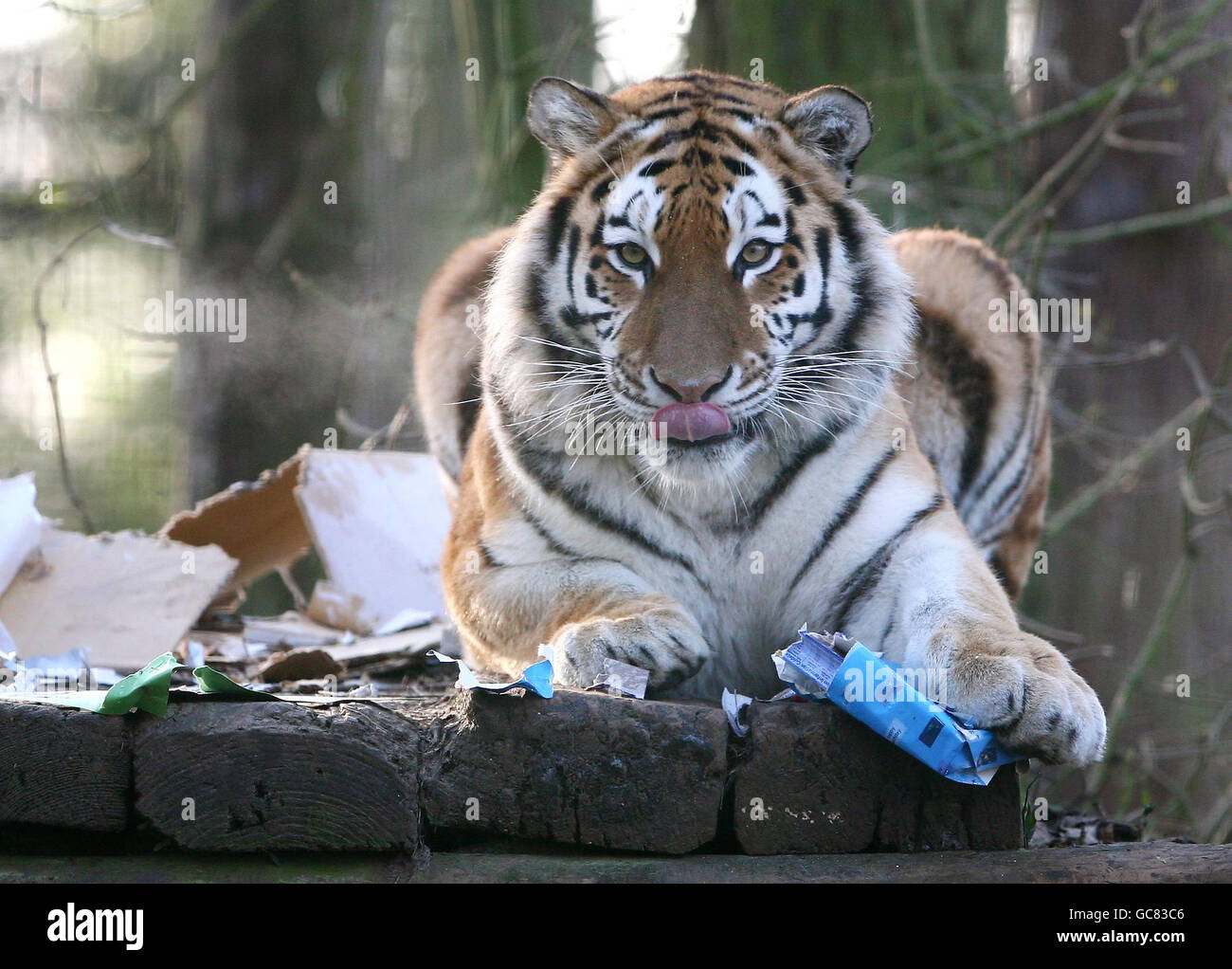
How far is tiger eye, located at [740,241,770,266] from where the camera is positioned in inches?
105

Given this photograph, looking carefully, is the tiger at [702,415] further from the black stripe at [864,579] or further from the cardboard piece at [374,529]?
the cardboard piece at [374,529]

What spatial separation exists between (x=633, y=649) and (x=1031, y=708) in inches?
25.9

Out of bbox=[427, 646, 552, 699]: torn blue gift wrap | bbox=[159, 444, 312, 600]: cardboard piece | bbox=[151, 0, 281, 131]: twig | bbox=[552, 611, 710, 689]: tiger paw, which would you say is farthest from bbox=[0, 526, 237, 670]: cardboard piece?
bbox=[151, 0, 281, 131]: twig

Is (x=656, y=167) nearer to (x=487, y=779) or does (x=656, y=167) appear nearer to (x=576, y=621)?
(x=576, y=621)

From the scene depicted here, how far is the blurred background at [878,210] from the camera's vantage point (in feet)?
16.5

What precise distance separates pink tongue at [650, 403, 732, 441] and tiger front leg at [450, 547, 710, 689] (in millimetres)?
312

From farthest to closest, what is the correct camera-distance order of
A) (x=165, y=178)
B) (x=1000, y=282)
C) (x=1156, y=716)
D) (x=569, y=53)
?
(x=165, y=178), (x=1156, y=716), (x=569, y=53), (x=1000, y=282)

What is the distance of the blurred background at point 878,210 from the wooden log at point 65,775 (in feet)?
7.76

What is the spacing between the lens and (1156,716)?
608 cm

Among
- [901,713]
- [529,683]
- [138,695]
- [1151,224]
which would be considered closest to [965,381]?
[1151,224]

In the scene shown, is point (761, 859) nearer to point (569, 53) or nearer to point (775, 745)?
point (775, 745)

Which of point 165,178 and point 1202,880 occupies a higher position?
point 165,178
